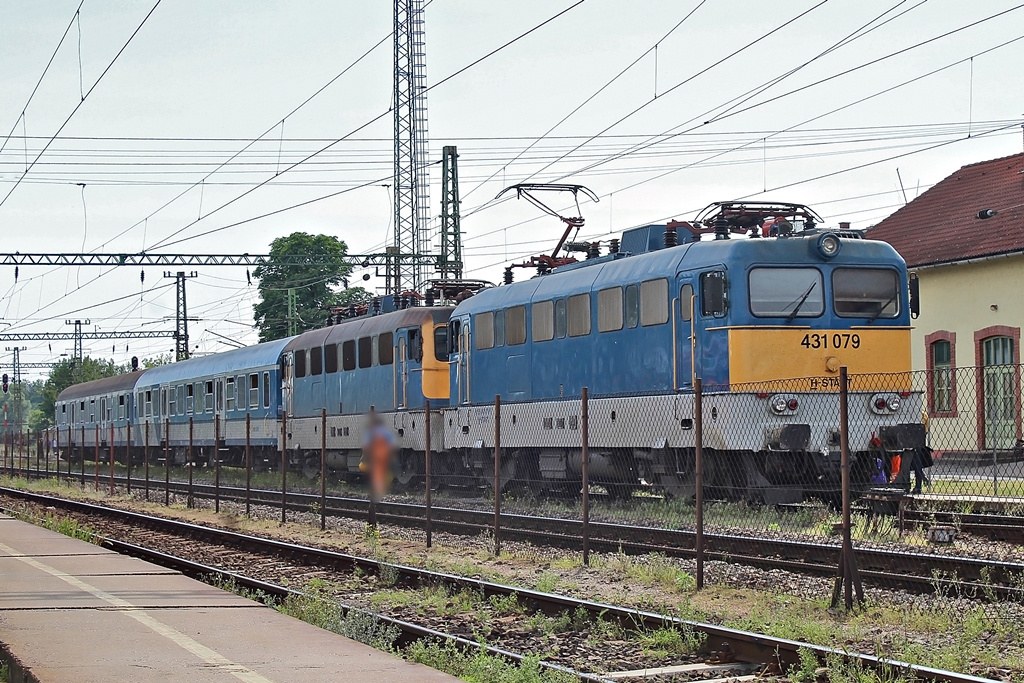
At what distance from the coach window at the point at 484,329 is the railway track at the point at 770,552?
438cm

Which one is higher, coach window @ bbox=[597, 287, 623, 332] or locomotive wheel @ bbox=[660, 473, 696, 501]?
coach window @ bbox=[597, 287, 623, 332]

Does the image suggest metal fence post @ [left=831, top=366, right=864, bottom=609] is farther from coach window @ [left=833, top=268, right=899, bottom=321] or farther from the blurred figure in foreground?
the blurred figure in foreground

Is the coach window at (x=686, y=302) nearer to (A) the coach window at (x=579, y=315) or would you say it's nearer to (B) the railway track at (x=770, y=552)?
(A) the coach window at (x=579, y=315)

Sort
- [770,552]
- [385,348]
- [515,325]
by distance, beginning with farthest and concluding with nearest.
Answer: [385,348]
[515,325]
[770,552]

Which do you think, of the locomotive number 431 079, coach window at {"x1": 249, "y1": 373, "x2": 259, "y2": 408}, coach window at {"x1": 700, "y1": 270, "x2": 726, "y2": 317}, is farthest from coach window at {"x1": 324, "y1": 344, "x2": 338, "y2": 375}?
the locomotive number 431 079

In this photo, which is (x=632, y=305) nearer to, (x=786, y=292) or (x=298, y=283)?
(x=786, y=292)

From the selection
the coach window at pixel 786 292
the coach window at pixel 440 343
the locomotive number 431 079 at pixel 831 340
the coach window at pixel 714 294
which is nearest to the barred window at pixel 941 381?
the coach window at pixel 440 343

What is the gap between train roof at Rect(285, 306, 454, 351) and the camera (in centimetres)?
2706

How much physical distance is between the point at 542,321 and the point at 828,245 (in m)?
5.64

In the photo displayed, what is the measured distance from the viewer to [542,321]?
22.2 metres

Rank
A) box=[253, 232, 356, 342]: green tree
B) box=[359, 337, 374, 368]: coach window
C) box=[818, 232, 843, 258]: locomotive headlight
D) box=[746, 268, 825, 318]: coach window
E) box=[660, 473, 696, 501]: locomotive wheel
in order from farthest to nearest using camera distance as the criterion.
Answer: box=[253, 232, 356, 342]: green tree < box=[359, 337, 374, 368]: coach window < box=[818, 232, 843, 258]: locomotive headlight < box=[746, 268, 825, 318]: coach window < box=[660, 473, 696, 501]: locomotive wheel

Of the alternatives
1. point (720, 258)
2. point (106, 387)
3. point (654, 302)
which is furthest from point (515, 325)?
point (106, 387)

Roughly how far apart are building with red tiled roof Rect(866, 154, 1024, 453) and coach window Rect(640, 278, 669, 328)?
35.3ft

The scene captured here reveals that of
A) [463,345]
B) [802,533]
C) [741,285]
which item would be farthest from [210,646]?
[463,345]
